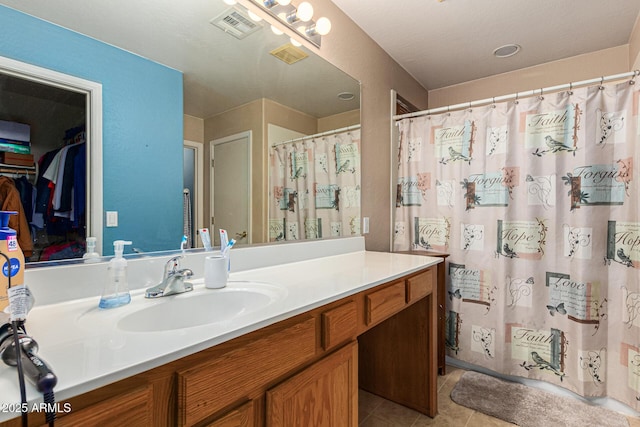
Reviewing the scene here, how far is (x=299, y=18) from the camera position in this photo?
5.10 feet

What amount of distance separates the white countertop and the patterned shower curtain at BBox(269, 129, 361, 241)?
1.56 ft

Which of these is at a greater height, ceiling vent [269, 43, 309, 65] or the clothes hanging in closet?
ceiling vent [269, 43, 309, 65]

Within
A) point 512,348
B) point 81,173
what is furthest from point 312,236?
point 512,348

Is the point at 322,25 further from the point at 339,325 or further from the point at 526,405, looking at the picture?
the point at 526,405

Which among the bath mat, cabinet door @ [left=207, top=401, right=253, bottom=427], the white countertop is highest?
the white countertop

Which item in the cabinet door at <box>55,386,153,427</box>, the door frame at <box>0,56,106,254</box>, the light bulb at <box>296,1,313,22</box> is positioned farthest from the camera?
the light bulb at <box>296,1,313,22</box>

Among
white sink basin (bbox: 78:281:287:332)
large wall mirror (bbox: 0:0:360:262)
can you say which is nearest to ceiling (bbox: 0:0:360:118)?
large wall mirror (bbox: 0:0:360:262)

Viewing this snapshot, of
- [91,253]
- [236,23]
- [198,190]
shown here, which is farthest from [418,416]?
[236,23]

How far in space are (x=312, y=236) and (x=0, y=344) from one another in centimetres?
133

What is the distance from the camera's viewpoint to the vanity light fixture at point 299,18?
145 centimetres

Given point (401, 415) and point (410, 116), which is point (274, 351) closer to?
point (401, 415)

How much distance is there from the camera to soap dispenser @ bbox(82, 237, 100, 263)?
927mm

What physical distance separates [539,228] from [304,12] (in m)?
1.80

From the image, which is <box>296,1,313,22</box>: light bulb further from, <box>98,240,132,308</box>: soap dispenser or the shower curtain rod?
<box>98,240,132,308</box>: soap dispenser
